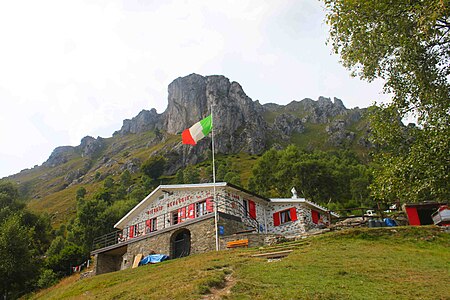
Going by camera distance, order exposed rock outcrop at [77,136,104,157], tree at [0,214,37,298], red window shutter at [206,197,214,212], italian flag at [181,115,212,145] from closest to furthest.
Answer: italian flag at [181,115,212,145], red window shutter at [206,197,214,212], tree at [0,214,37,298], exposed rock outcrop at [77,136,104,157]

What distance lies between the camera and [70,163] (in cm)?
18175

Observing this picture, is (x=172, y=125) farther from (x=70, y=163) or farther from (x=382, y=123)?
(x=382, y=123)

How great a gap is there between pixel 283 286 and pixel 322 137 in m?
152

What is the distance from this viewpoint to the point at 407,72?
12898 millimetres

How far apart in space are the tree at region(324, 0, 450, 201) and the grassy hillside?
9.27 feet

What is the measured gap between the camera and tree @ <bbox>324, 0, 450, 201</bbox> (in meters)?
11.8

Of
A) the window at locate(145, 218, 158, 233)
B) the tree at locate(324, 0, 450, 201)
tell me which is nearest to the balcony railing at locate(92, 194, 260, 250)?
the window at locate(145, 218, 158, 233)

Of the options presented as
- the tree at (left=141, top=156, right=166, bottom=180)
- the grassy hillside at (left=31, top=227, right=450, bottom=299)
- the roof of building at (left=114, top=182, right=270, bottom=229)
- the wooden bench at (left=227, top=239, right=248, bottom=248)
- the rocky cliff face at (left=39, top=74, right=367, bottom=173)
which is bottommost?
the grassy hillside at (left=31, top=227, right=450, bottom=299)

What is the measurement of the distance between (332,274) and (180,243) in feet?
56.4

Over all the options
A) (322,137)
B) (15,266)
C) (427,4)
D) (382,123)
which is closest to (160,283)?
(382,123)

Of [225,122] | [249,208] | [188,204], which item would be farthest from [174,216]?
[225,122]

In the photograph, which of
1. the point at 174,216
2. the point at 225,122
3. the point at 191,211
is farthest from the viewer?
the point at 225,122

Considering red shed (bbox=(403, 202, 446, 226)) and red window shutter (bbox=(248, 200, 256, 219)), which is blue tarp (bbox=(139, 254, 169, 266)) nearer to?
red window shutter (bbox=(248, 200, 256, 219))

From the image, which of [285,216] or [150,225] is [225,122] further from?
[285,216]
